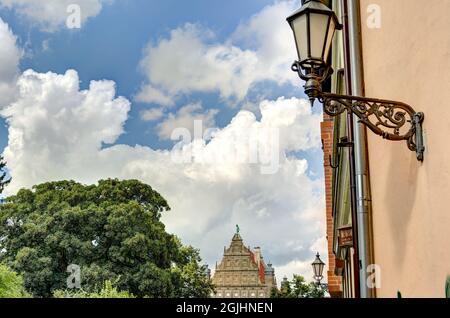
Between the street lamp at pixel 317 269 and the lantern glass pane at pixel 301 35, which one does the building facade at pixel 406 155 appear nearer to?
the lantern glass pane at pixel 301 35

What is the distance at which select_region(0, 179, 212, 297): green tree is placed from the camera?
2491cm

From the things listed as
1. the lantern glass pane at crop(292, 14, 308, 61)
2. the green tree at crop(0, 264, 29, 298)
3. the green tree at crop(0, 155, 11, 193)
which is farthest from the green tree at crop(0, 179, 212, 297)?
the lantern glass pane at crop(292, 14, 308, 61)

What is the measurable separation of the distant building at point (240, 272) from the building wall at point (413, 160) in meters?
38.0

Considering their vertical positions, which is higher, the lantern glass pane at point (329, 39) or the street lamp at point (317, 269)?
the lantern glass pane at point (329, 39)

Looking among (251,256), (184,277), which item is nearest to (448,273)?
(184,277)

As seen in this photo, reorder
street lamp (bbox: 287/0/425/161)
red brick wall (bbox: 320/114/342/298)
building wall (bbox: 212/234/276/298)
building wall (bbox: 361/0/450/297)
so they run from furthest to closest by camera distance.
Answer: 1. building wall (bbox: 212/234/276/298)
2. red brick wall (bbox: 320/114/342/298)
3. street lamp (bbox: 287/0/425/161)
4. building wall (bbox: 361/0/450/297)

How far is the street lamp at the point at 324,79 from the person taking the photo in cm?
331

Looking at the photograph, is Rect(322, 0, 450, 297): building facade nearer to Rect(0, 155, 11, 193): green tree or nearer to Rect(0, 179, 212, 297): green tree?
Rect(0, 179, 212, 297): green tree

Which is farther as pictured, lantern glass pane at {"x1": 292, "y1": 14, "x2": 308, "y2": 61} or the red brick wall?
the red brick wall

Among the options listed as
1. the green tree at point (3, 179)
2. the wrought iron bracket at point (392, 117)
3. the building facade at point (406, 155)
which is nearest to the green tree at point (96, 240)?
the green tree at point (3, 179)

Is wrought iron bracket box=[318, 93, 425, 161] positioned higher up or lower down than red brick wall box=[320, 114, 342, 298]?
lower down

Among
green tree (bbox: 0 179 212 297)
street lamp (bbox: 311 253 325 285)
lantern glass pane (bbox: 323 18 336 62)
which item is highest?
green tree (bbox: 0 179 212 297)
